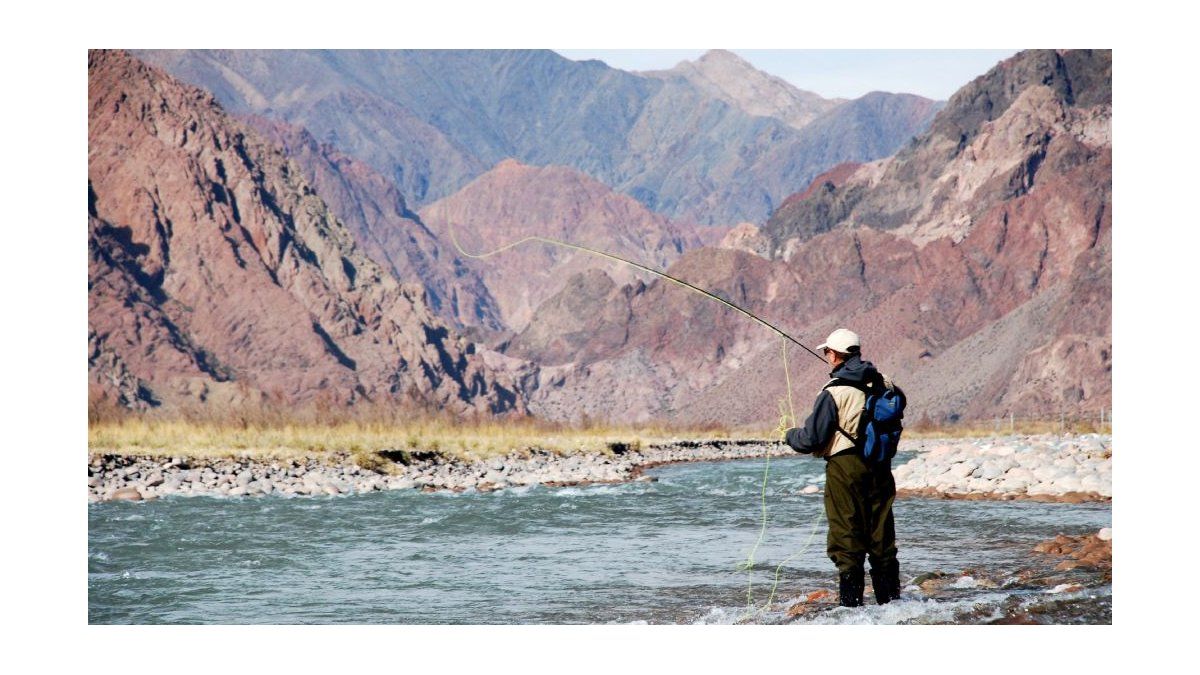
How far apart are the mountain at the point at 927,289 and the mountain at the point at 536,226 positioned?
49.7 meters

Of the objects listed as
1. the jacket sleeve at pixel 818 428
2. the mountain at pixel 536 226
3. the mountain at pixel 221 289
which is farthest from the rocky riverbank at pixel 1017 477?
the mountain at pixel 536 226

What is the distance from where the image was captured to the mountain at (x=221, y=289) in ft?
179

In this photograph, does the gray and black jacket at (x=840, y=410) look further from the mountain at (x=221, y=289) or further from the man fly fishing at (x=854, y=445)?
the mountain at (x=221, y=289)

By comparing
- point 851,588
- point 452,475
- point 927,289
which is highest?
point 927,289

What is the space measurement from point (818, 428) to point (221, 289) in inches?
2210

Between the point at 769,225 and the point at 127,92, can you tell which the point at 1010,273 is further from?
the point at 127,92

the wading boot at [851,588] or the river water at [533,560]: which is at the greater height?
the wading boot at [851,588]

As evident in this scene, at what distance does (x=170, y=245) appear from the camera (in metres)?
61.4

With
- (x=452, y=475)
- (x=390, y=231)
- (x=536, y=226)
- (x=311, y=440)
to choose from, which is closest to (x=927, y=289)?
(x=311, y=440)

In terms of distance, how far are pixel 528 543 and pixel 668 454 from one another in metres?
22.4

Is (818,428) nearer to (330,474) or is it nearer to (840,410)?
(840,410)

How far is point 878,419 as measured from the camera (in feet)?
25.8

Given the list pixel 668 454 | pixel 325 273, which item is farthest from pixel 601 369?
pixel 668 454
